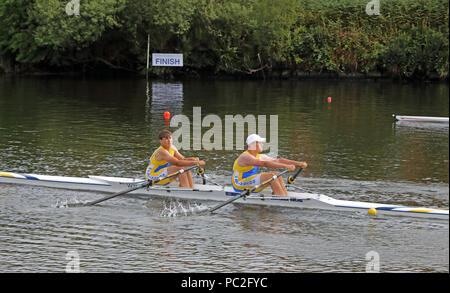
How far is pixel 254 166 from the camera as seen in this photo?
17.5m

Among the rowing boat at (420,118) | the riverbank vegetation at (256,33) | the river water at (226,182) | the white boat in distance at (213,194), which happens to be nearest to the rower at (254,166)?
the white boat in distance at (213,194)

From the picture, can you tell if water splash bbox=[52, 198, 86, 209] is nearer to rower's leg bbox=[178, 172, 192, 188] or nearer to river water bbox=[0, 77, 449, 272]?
river water bbox=[0, 77, 449, 272]

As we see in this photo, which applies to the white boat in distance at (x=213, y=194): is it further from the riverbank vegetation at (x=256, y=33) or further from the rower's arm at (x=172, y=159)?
the riverbank vegetation at (x=256, y=33)

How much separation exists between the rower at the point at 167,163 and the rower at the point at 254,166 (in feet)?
3.97

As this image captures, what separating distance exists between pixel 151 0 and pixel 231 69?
8278 millimetres

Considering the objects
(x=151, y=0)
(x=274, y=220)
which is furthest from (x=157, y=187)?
(x=151, y=0)

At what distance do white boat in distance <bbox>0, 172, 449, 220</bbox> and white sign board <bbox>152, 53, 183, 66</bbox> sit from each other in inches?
1553

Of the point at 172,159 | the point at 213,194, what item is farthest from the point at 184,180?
the point at 213,194

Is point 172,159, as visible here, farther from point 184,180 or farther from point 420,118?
point 420,118

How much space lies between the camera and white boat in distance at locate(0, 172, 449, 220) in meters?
16.4

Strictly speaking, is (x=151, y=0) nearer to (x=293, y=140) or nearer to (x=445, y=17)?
(x=445, y=17)

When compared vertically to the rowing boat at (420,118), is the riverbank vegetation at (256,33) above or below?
above

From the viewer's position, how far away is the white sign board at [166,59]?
193 ft

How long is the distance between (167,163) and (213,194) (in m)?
1.46
